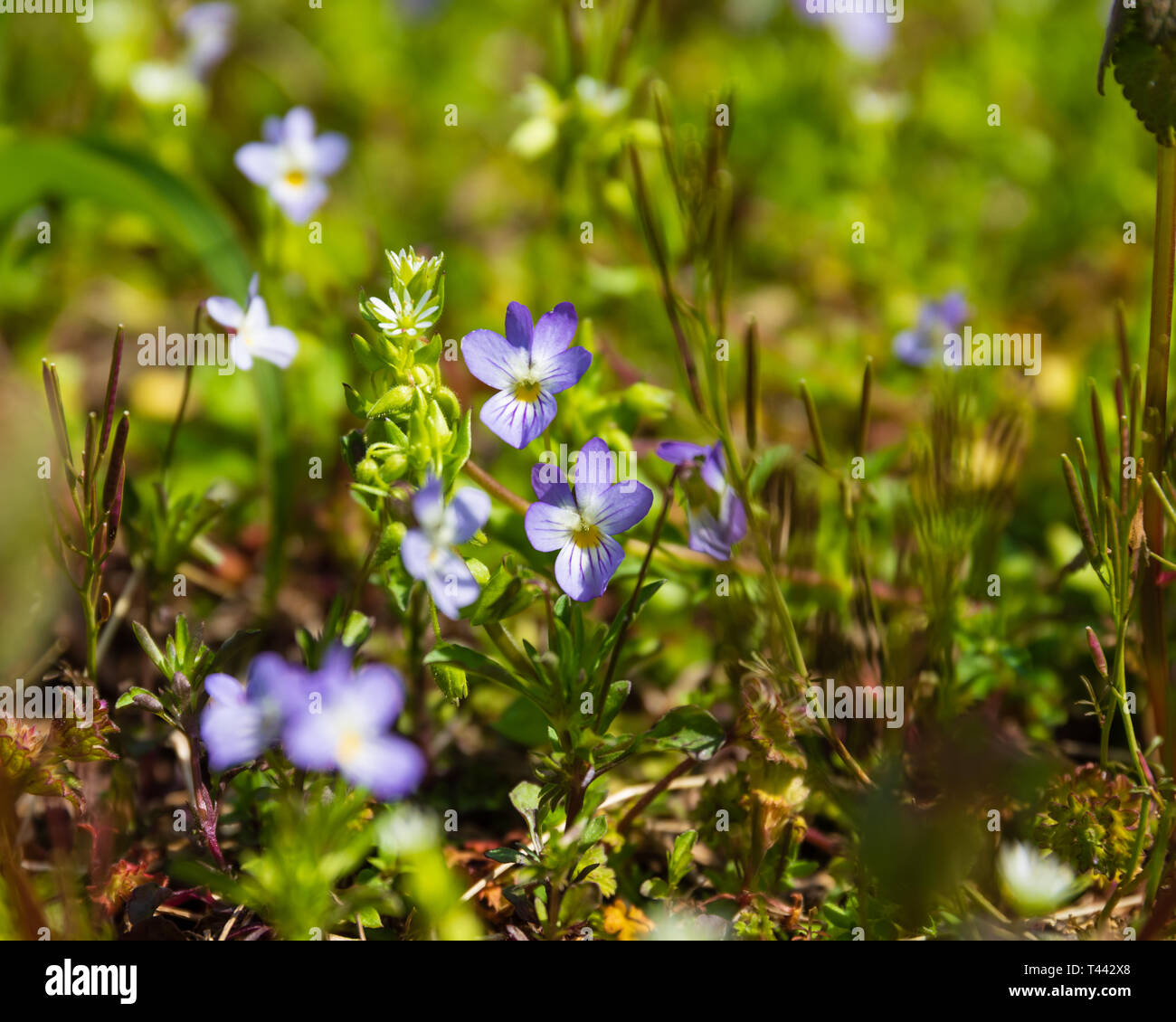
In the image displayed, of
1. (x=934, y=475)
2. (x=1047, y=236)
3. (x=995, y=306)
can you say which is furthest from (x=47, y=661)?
(x=1047, y=236)

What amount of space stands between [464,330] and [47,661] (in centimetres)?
142

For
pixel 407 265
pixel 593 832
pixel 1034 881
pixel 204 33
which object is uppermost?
pixel 204 33

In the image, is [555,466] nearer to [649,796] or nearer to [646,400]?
[646,400]

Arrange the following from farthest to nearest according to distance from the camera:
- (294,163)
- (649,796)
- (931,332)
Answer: (931,332)
(294,163)
(649,796)

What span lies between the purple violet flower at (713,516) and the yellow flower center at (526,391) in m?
0.28

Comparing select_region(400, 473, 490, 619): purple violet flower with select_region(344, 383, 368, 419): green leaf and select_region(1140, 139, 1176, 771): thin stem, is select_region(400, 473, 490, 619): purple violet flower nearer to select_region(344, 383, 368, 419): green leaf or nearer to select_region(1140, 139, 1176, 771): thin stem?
select_region(344, 383, 368, 419): green leaf

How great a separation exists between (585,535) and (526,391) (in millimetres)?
247

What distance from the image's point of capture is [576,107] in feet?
8.21

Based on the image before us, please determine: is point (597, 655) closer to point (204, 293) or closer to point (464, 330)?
point (464, 330)

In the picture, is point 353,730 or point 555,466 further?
point 555,466

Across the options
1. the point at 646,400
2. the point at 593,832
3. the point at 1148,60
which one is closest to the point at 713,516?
the point at 646,400

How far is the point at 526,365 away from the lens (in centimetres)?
160

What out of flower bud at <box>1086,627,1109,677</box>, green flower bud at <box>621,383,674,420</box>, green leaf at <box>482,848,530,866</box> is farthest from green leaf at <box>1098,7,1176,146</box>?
green leaf at <box>482,848,530,866</box>

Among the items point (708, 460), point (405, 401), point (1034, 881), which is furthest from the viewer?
point (708, 460)
